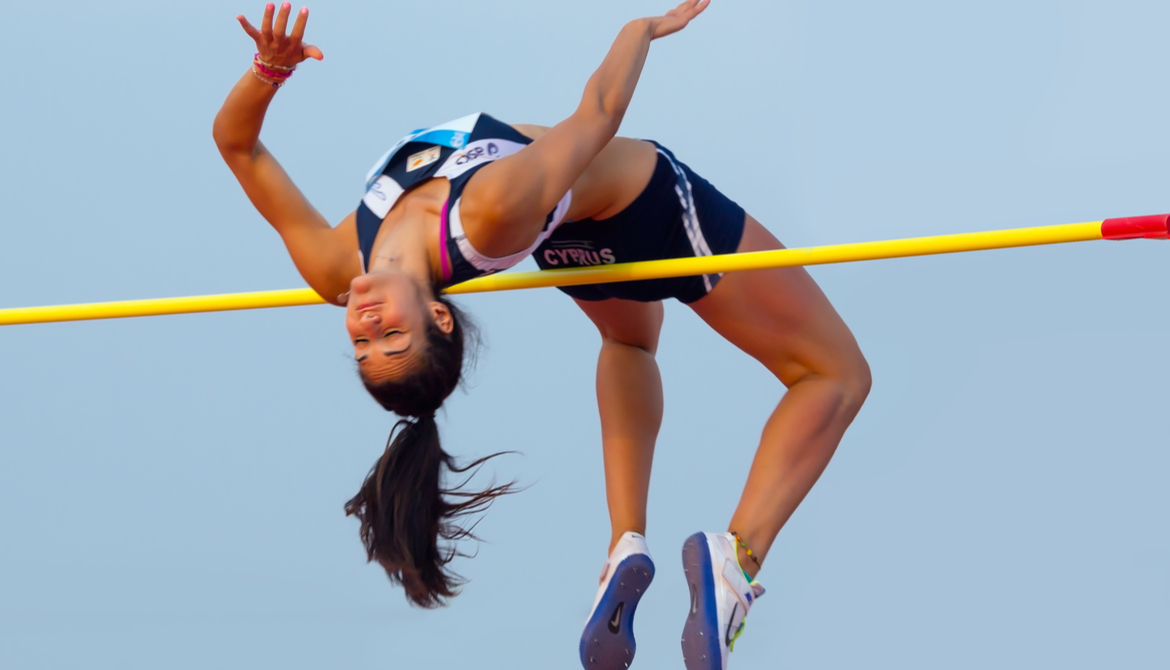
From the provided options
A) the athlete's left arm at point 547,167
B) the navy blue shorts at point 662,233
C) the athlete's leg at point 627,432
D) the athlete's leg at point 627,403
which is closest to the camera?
the athlete's left arm at point 547,167

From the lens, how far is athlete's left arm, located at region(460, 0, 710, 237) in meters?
1.92

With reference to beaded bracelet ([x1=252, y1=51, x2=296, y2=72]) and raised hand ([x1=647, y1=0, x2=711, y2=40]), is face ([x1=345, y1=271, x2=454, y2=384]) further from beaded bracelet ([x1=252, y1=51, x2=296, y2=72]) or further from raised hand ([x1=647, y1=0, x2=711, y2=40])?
raised hand ([x1=647, y1=0, x2=711, y2=40])

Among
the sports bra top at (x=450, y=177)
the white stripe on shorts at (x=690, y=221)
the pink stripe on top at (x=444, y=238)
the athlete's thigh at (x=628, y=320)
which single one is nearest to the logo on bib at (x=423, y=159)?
the sports bra top at (x=450, y=177)

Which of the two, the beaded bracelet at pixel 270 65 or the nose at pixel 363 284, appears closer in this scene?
the nose at pixel 363 284

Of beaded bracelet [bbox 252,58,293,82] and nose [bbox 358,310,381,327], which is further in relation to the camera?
beaded bracelet [bbox 252,58,293,82]

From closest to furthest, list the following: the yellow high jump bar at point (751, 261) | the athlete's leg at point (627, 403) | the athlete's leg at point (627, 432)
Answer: the yellow high jump bar at point (751, 261) → the athlete's leg at point (627, 432) → the athlete's leg at point (627, 403)

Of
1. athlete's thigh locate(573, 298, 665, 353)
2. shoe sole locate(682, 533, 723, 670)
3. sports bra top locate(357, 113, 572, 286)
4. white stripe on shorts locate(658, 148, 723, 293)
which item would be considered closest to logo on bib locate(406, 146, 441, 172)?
sports bra top locate(357, 113, 572, 286)

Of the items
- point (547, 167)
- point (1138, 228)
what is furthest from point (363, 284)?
point (1138, 228)

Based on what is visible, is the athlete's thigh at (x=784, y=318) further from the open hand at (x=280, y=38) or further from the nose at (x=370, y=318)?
the open hand at (x=280, y=38)

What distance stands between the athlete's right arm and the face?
0.19 m

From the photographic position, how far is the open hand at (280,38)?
2.16 m

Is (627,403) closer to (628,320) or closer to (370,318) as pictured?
(628,320)

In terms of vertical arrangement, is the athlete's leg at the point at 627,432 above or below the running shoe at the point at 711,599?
above

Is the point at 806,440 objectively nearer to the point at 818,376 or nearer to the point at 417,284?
the point at 818,376
